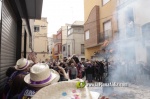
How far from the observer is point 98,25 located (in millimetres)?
22031

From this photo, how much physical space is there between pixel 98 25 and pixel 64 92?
828 inches

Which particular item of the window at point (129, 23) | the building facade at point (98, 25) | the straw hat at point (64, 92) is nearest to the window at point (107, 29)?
the building facade at point (98, 25)

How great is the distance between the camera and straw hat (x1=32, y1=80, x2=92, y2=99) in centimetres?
131

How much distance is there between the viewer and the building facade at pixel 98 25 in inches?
747

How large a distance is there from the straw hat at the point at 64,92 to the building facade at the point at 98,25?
16820mm

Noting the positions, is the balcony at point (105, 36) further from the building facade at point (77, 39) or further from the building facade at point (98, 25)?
the building facade at point (77, 39)

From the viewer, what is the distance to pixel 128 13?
41.9ft

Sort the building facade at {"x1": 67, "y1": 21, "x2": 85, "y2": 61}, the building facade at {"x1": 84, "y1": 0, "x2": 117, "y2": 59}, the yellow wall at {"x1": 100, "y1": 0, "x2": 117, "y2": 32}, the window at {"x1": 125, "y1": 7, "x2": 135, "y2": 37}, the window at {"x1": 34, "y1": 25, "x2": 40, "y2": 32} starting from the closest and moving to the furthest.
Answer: the window at {"x1": 125, "y1": 7, "x2": 135, "y2": 37} < the yellow wall at {"x1": 100, "y1": 0, "x2": 117, "y2": 32} < the building facade at {"x1": 84, "y1": 0, "x2": 117, "y2": 59} < the window at {"x1": 34, "y1": 25, "x2": 40, "y2": 32} < the building facade at {"x1": 67, "y1": 21, "x2": 85, "y2": 61}

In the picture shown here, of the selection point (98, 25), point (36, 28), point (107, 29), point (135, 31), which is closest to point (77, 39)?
point (36, 28)

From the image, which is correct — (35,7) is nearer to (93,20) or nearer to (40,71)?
(40,71)

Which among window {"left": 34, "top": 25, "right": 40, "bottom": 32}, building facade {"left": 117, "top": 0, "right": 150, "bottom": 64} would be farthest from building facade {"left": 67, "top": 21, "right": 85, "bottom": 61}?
building facade {"left": 117, "top": 0, "right": 150, "bottom": 64}

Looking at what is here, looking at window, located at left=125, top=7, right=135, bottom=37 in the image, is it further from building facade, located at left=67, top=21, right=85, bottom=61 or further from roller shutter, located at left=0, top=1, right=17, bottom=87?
building facade, located at left=67, top=21, right=85, bottom=61

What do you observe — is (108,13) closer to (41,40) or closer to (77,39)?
(41,40)

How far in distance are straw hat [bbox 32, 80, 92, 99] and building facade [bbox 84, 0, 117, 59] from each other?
662 inches
